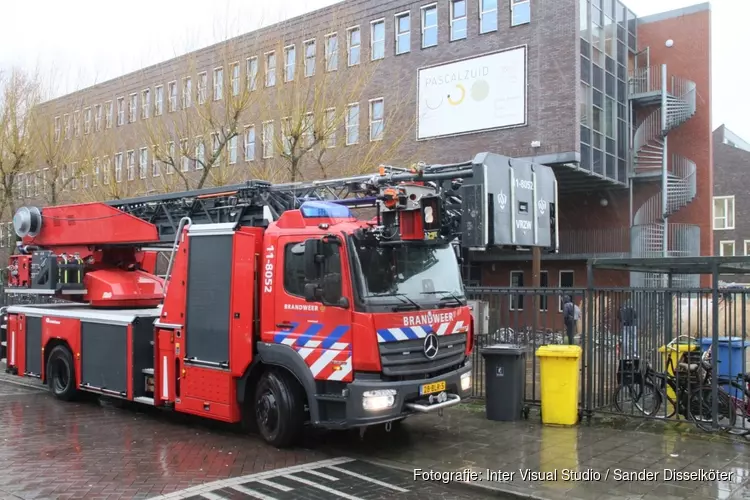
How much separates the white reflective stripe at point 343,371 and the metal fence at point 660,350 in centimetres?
335

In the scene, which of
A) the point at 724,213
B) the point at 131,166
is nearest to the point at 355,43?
the point at 131,166

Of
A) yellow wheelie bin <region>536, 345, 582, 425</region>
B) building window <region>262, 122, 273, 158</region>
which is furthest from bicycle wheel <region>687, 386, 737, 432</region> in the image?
building window <region>262, 122, 273, 158</region>

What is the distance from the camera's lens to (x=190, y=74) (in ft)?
67.1

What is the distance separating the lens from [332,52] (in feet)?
65.9

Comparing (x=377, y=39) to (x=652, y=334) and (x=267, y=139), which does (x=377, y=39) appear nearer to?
(x=267, y=139)

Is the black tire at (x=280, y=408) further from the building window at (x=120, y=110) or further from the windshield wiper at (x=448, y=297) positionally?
the building window at (x=120, y=110)

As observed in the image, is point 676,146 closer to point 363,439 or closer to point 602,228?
point 602,228

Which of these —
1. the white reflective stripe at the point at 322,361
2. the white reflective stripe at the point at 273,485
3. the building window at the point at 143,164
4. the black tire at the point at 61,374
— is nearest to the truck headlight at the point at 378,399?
the white reflective stripe at the point at 322,361

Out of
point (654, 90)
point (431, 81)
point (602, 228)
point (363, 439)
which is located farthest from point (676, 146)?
point (363, 439)

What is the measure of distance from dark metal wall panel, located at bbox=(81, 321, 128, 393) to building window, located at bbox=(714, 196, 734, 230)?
145 feet

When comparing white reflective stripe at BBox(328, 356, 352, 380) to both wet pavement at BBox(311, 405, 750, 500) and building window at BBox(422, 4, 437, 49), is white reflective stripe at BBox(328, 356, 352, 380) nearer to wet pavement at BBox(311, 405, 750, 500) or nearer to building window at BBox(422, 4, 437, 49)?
wet pavement at BBox(311, 405, 750, 500)

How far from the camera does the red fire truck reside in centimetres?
733

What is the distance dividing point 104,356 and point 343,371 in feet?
15.7

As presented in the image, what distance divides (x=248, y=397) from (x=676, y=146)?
25.6 meters
